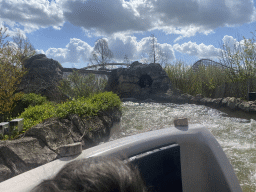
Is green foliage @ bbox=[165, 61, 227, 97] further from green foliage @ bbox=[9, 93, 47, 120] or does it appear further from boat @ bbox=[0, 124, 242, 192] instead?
boat @ bbox=[0, 124, 242, 192]

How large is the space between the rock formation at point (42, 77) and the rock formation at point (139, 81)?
11.7 ft

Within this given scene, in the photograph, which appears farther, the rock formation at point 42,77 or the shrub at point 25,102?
the rock formation at point 42,77

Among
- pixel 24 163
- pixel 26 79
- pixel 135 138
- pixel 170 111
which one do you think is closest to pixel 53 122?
pixel 24 163

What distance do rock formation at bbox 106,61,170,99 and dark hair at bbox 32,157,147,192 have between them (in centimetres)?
1103

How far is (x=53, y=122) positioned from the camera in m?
3.18

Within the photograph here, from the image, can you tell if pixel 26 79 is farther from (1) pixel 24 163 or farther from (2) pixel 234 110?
(2) pixel 234 110

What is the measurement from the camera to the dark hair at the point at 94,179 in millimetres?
477

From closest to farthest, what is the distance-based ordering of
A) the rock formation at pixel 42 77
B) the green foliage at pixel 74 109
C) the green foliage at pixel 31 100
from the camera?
the green foliage at pixel 74 109
the green foliage at pixel 31 100
the rock formation at pixel 42 77

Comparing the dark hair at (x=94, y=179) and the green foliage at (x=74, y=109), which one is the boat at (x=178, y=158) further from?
the green foliage at (x=74, y=109)

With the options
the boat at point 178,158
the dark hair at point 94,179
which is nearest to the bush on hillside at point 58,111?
the boat at point 178,158

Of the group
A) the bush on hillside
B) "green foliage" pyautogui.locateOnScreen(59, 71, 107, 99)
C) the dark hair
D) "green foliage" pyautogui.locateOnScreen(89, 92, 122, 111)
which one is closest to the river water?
"green foliage" pyautogui.locateOnScreen(89, 92, 122, 111)

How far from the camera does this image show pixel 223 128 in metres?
5.25

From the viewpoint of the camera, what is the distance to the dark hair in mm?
477

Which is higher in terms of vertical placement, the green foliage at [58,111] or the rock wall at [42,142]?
the green foliage at [58,111]
